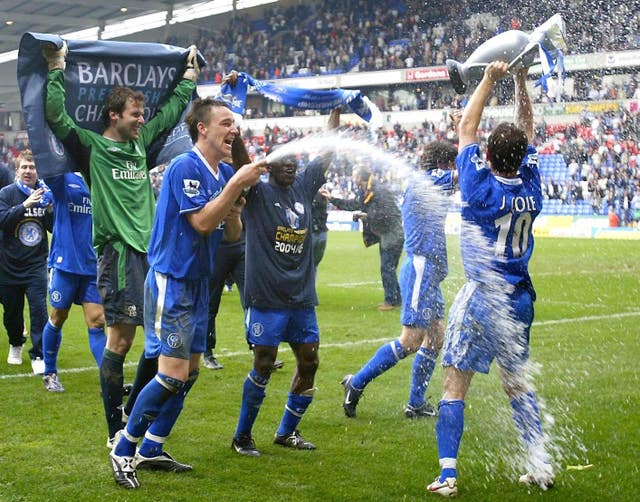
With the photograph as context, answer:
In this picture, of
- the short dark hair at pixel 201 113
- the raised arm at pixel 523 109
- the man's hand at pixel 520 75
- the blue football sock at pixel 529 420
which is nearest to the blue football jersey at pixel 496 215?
the raised arm at pixel 523 109

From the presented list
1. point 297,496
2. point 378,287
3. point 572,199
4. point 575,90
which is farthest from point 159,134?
point 575,90

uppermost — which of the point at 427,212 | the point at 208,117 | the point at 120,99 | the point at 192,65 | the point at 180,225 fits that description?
the point at 192,65

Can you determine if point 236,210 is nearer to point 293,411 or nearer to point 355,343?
→ point 293,411

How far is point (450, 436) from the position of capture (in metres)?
4.93

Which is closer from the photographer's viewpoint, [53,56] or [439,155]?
[53,56]

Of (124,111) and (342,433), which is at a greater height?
(124,111)

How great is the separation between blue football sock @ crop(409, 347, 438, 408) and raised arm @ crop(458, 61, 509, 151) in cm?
225

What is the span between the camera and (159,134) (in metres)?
6.41

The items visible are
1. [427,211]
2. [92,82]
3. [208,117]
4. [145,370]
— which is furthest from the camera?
[427,211]

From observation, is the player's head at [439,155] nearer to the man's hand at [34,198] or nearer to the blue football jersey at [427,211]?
the blue football jersey at [427,211]

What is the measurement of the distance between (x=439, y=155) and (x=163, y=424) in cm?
302

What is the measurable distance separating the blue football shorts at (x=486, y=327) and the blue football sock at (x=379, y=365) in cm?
177

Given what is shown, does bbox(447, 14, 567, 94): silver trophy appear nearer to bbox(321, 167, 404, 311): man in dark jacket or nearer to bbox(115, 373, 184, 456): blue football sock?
bbox(115, 373, 184, 456): blue football sock

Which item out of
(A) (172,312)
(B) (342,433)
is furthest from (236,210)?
(B) (342,433)
